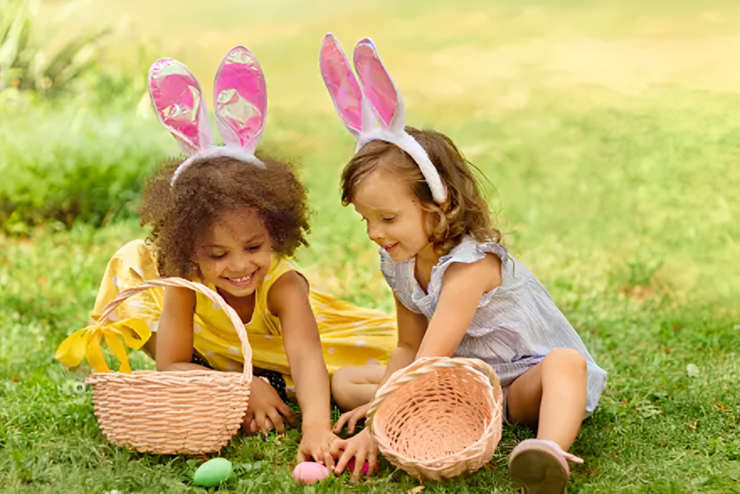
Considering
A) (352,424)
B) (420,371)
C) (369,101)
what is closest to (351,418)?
(352,424)

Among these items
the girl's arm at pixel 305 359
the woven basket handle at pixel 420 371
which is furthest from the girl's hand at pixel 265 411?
the woven basket handle at pixel 420 371

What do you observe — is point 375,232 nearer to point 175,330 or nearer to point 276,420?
point 276,420

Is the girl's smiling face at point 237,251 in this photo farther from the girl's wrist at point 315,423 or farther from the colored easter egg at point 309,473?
the colored easter egg at point 309,473

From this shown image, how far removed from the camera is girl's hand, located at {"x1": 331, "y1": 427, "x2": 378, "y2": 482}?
2449 mm

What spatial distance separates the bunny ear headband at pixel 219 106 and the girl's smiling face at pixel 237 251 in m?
0.23

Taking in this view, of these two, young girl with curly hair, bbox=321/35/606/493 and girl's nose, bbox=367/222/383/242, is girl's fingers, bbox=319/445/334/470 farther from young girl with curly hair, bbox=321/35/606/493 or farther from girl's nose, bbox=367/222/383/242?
girl's nose, bbox=367/222/383/242

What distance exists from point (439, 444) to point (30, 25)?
661 centimetres

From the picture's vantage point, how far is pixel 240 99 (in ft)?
9.40

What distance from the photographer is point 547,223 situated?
5695 mm

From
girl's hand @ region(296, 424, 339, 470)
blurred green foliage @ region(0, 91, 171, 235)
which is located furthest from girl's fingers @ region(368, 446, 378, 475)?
blurred green foliage @ region(0, 91, 171, 235)

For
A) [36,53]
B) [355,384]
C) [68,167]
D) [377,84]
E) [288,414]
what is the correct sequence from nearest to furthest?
[377,84] → [288,414] → [355,384] → [68,167] → [36,53]

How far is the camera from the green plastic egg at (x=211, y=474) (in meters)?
2.41

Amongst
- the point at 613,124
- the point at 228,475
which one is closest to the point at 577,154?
the point at 613,124

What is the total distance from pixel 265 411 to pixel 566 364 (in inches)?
41.4
